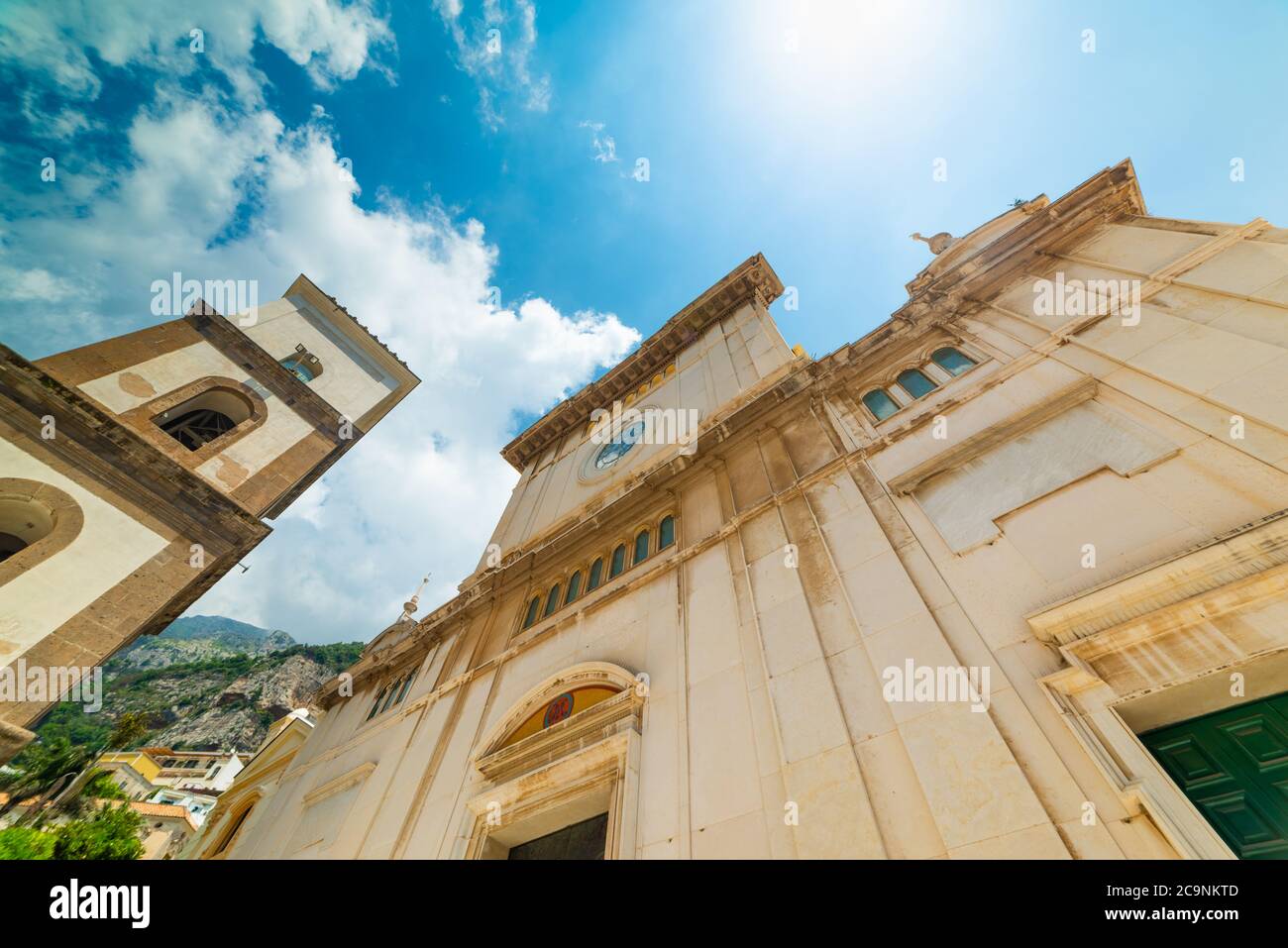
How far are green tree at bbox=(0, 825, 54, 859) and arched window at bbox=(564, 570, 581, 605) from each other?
73.9 ft

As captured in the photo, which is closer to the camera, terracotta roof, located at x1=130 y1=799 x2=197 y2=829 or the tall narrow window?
the tall narrow window

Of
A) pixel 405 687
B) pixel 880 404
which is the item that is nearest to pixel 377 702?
pixel 405 687

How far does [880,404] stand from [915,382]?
0.72 metres

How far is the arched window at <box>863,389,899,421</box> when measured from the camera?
9.55 m

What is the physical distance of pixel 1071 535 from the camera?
5.68 m

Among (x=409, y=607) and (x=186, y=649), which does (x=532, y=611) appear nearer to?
(x=409, y=607)

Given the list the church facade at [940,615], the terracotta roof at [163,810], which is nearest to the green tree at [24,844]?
the church facade at [940,615]

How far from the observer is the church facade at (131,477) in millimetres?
10094

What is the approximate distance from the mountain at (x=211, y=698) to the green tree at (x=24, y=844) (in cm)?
4135

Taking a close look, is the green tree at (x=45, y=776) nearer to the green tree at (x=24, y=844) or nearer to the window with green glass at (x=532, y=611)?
the green tree at (x=24, y=844)

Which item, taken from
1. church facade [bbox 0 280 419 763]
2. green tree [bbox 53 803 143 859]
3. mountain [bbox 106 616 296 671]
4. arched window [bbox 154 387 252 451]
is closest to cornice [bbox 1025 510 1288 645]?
church facade [bbox 0 280 419 763]

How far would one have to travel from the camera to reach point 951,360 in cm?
962

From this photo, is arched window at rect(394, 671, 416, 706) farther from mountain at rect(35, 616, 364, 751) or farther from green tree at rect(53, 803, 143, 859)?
mountain at rect(35, 616, 364, 751)
